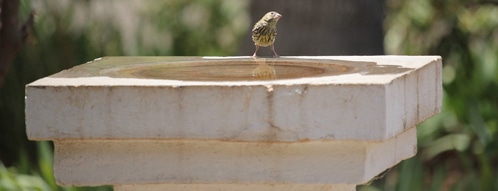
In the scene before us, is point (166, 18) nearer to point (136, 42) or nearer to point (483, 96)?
point (136, 42)

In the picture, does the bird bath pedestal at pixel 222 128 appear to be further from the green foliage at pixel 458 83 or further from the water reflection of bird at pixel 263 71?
the green foliage at pixel 458 83

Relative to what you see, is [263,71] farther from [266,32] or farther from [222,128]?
[222,128]

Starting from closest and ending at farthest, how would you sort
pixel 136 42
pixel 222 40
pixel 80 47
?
pixel 80 47
pixel 136 42
pixel 222 40

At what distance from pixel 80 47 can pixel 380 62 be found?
4210mm

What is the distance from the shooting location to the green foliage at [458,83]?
7590mm

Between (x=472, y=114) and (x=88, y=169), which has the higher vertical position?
(x=88, y=169)

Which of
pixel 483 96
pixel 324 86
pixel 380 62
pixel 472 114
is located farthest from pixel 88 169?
pixel 483 96

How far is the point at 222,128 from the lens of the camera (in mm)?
2521

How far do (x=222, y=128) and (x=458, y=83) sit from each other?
6073 mm

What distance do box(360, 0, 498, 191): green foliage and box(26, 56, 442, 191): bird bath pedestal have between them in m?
4.53

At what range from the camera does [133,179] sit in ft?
8.70

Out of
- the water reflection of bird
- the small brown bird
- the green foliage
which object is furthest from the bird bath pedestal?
the green foliage

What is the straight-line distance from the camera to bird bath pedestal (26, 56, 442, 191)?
2486 millimetres

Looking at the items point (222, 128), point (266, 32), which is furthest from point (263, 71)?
point (222, 128)
